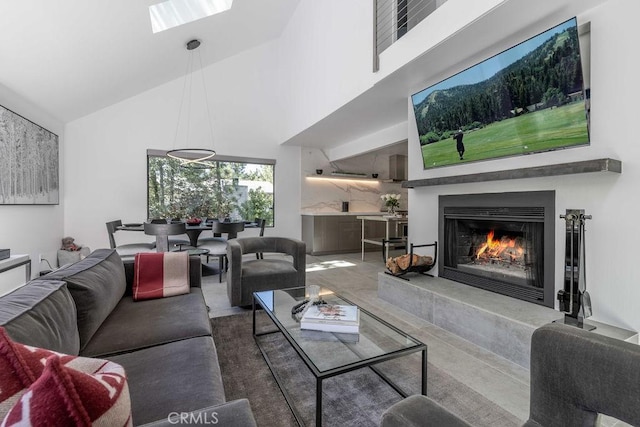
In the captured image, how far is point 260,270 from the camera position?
3.14 metres

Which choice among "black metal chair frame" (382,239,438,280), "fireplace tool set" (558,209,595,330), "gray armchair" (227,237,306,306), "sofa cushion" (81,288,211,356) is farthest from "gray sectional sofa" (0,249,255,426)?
"fireplace tool set" (558,209,595,330)

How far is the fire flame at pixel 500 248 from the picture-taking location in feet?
9.14

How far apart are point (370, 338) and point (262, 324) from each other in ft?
4.21

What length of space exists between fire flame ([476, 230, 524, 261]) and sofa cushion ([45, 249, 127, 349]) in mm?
3160

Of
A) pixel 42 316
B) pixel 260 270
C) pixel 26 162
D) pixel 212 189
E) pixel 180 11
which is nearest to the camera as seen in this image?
pixel 42 316

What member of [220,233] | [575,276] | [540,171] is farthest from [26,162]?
[575,276]

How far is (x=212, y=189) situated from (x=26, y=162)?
2868 mm

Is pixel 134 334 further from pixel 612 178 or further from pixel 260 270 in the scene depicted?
pixel 612 178

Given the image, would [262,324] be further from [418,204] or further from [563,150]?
[563,150]

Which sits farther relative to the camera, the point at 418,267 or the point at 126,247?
the point at 126,247

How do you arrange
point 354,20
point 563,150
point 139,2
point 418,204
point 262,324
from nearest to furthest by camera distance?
point 563,150
point 262,324
point 139,2
point 418,204
point 354,20

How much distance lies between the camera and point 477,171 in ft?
9.68

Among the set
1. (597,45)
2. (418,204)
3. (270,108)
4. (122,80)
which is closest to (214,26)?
(122,80)

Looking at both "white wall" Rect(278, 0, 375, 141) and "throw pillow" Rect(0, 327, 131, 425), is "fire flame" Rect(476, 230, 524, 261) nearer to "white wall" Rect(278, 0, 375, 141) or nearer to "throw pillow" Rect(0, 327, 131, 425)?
"white wall" Rect(278, 0, 375, 141)
